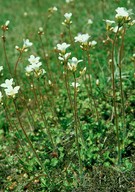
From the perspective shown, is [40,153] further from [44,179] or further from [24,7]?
[24,7]

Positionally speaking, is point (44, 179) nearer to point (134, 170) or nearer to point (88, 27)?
point (134, 170)

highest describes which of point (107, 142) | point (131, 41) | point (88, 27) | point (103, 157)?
point (88, 27)

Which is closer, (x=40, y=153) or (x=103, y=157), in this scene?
(x=103, y=157)

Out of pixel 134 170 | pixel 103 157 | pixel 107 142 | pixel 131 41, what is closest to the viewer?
pixel 134 170

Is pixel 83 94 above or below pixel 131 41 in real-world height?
below

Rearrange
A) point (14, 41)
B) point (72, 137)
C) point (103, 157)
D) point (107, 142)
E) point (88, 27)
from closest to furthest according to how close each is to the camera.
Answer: point (103, 157)
point (107, 142)
point (72, 137)
point (88, 27)
point (14, 41)

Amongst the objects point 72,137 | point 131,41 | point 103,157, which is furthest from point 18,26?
point 103,157

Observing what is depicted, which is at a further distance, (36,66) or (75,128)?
(36,66)

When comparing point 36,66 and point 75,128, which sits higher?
point 36,66

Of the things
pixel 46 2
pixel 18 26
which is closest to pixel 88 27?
pixel 18 26
